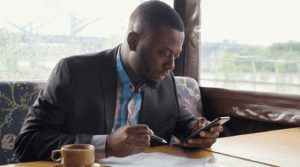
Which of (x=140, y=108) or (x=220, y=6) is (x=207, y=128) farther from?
(x=220, y=6)

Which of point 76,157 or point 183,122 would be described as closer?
point 76,157

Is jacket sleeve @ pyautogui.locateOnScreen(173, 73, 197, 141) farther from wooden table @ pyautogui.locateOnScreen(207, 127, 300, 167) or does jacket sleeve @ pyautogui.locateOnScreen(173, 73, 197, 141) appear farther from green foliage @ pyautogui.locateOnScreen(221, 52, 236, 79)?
green foliage @ pyautogui.locateOnScreen(221, 52, 236, 79)

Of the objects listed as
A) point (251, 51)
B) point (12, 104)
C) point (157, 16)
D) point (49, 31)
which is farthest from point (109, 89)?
point (251, 51)

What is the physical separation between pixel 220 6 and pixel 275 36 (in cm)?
60

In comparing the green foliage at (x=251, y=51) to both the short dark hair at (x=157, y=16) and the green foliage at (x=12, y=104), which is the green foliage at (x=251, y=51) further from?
the green foliage at (x=12, y=104)

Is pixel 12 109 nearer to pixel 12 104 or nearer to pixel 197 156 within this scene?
pixel 12 104

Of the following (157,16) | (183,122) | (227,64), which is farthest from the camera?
(227,64)

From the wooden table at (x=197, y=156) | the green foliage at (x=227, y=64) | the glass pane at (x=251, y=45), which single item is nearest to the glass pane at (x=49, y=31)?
the glass pane at (x=251, y=45)

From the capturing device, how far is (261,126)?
7.17 feet

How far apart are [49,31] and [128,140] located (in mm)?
1577

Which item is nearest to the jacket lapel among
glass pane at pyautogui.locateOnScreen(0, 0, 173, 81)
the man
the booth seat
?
the man

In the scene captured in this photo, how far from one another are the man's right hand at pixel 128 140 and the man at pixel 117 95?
0.20 ft

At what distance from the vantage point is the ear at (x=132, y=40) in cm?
153

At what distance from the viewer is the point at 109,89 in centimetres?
144
